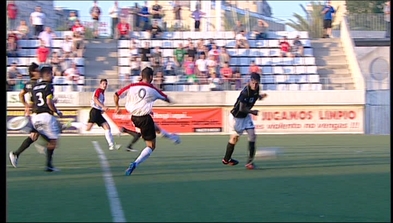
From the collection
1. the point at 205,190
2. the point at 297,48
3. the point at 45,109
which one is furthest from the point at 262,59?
the point at 205,190

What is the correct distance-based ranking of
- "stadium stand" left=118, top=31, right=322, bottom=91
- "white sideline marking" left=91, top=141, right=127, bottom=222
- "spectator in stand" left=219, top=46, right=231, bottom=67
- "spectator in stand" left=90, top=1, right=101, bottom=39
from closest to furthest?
"white sideline marking" left=91, top=141, right=127, bottom=222 < "stadium stand" left=118, top=31, right=322, bottom=91 < "spectator in stand" left=219, top=46, right=231, bottom=67 < "spectator in stand" left=90, top=1, right=101, bottom=39

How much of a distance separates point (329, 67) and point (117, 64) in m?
9.56

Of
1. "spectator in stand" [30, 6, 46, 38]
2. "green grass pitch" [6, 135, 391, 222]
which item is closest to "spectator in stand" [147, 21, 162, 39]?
"spectator in stand" [30, 6, 46, 38]

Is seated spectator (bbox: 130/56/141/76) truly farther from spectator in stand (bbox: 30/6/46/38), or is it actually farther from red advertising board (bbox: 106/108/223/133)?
spectator in stand (bbox: 30/6/46/38)

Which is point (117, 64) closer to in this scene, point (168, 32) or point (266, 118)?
point (168, 32)

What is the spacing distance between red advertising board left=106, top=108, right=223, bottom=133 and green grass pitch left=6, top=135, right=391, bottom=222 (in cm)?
1176

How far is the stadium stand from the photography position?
96.6 ft

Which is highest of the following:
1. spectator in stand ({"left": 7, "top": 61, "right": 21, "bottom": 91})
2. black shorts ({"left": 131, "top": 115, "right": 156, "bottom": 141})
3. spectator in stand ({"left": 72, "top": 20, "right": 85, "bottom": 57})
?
spectator in stand ({"left": 72, "top": 20, "right": 85, "bottom": 57})

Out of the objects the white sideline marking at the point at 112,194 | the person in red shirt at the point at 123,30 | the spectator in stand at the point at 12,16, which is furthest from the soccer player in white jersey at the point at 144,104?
the spectator in stand at the point at 12,16

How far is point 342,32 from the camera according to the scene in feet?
111

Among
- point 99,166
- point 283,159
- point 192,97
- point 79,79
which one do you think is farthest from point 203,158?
point 79,79

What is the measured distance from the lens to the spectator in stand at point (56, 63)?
2898cm

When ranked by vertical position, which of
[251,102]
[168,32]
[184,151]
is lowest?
[184,151]

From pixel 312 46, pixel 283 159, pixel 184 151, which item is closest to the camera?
pixel 283 159
